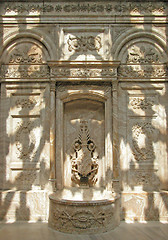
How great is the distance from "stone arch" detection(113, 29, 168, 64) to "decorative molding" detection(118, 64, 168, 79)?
16cm

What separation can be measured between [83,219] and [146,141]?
7.32ft

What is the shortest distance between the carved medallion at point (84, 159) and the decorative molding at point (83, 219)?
1.07 metres

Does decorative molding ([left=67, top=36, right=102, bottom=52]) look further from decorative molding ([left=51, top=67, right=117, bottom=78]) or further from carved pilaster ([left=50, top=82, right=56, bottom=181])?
carved pilaster ([left=50, top=82, right=56, bottom=181])

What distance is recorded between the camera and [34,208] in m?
4.96

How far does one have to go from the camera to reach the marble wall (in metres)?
5.07

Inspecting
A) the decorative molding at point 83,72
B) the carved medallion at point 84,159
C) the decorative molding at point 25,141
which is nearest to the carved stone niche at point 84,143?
the carved medallion at point 84,159

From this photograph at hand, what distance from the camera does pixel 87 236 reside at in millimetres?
4125

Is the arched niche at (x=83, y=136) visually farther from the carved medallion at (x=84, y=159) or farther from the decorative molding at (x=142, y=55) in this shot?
the decorative molding at (x=142, y=55)

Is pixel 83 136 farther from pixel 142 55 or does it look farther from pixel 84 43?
pixel 142 55

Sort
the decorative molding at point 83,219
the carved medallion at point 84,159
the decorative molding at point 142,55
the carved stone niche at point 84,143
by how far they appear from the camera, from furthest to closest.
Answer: the decorative molding at point 142,55
the carved medallion at point 84,159
the carved stone niche at point 84,143
the decorative molding at point 83,219

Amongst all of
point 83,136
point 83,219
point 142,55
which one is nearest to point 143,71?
point 142,55

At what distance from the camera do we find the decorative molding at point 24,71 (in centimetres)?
527

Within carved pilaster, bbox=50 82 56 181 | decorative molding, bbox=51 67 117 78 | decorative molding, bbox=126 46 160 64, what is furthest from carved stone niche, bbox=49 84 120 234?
decorative molding, bbox=126 46 160 64

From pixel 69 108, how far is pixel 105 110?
3.01ft
